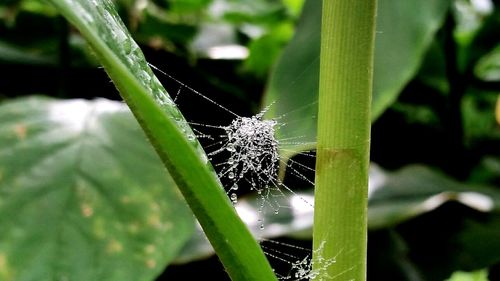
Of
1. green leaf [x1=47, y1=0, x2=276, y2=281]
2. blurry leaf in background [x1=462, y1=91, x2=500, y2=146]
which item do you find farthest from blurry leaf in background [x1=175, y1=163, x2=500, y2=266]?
green leaf [x1=47, y1=0, x2=276, y2=281]

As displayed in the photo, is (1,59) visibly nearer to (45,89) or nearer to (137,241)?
(45,89)

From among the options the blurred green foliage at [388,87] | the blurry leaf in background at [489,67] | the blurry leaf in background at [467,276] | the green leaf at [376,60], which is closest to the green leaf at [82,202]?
the blurred green foliage at [388,87]

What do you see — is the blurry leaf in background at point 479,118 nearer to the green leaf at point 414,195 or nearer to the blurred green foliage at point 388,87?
the blurred green foliage at point 388,87

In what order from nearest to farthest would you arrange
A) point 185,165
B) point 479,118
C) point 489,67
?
point 185,165
point 489,67
point 479,118

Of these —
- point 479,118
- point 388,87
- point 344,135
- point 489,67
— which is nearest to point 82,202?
point 388,87

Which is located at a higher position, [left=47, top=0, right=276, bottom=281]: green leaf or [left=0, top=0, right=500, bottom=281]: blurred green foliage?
[left=0, top=0, right=500, bottom=281]: blurred green foliage

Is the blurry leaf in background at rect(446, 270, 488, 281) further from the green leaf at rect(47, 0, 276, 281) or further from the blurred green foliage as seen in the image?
the green leaf at rect(47, 0, 276, 281)

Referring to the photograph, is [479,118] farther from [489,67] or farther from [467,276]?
[467,276]
